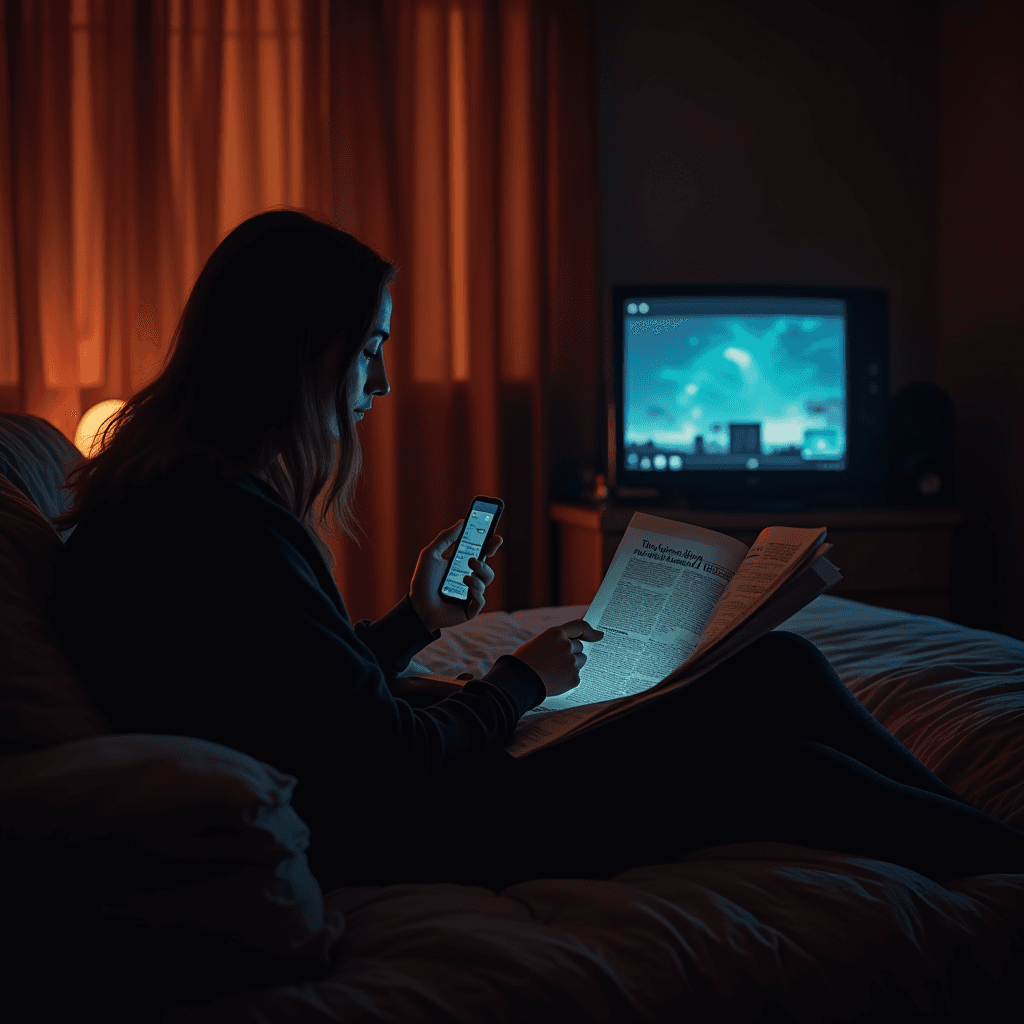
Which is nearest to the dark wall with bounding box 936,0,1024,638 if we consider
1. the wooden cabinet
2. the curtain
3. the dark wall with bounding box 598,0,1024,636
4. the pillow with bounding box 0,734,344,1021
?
the dark wall with bounding box 598,0,1024,636

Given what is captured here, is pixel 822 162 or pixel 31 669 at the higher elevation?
pixel 822 162

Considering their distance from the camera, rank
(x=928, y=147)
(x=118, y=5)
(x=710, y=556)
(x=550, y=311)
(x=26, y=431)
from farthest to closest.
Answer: (x=928, y=147)
(x=550, y=311)
(x=118, y=5)
(x=26, y=431)
(x=710, y=556)

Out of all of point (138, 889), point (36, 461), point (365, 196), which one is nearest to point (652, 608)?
point (138, 889)

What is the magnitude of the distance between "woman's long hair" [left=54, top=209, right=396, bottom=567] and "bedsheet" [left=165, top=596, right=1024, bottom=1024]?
364 mm

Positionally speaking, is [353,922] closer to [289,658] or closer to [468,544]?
[289,658]

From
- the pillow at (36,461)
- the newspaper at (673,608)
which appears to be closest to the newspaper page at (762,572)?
the newspaper at (673,608)

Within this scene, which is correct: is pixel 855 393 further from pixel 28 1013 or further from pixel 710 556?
pixel 28 1013

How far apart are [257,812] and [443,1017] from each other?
18 cm

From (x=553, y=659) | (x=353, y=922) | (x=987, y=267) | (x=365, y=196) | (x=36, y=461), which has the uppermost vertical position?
(x=365, y=196)

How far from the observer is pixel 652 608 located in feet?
3.56

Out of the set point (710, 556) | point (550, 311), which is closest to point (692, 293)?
point (550, 311)

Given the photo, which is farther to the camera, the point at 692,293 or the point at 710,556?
the point at 692,293

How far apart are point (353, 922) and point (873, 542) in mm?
2107

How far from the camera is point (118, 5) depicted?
2576 millimetres
